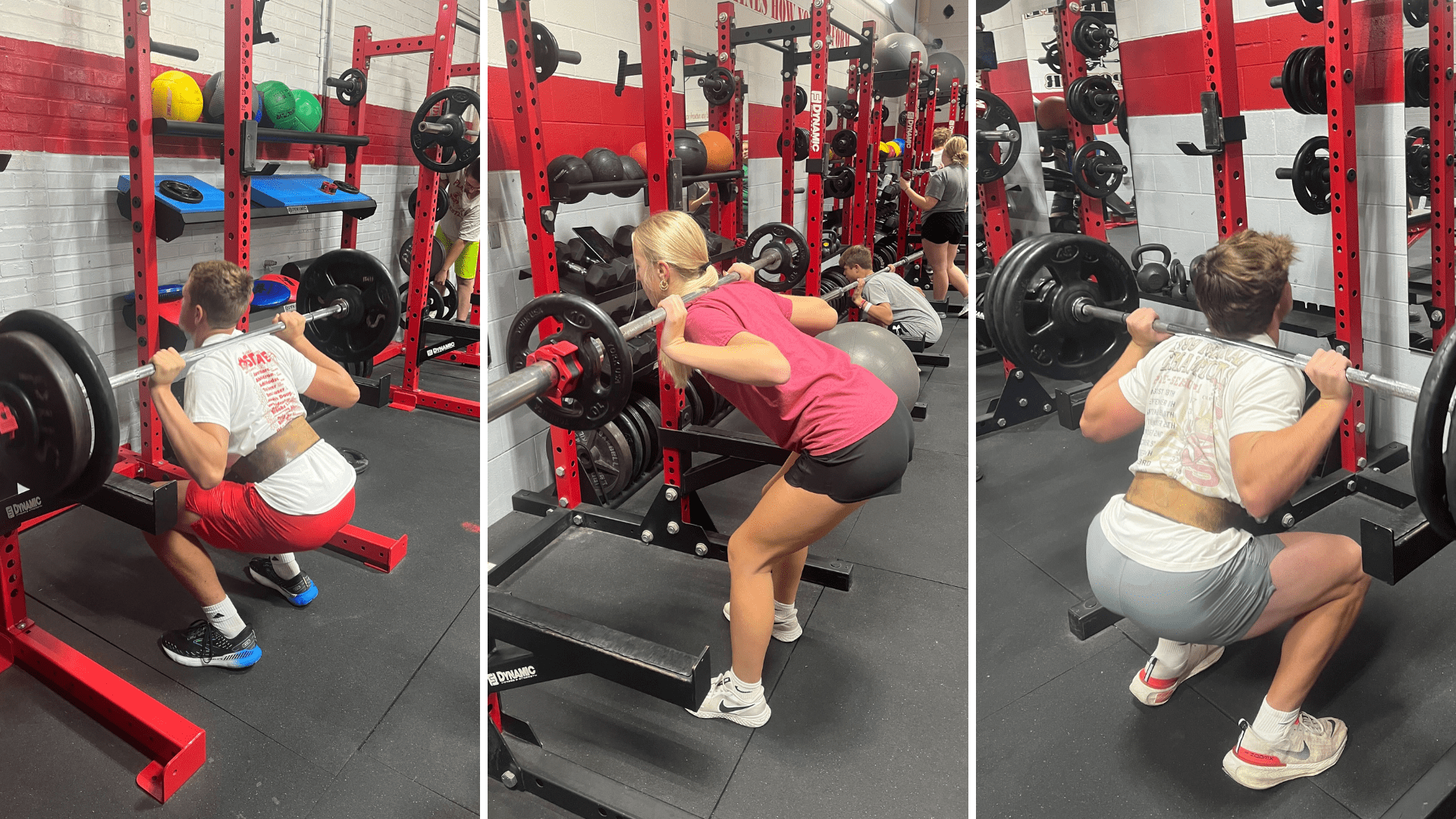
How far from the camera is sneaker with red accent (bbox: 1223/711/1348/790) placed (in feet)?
3.96

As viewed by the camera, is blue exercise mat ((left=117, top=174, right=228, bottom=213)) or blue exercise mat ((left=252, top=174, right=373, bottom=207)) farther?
blue exercise mat ((left=252, top=174, right=373, bottom=207))

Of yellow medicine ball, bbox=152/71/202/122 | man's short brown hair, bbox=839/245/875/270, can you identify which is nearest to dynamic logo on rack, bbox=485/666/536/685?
yellow medicine ball, bbox=152/71/202/122

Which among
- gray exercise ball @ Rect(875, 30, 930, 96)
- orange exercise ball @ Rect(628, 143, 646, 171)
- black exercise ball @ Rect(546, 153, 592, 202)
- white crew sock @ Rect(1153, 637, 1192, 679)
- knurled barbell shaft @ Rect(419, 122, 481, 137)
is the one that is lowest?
white crew sock @ Rect(1153, 637, 1192, 679)

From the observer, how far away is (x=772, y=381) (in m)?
1.37

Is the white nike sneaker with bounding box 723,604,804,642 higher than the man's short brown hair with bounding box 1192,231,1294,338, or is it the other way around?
the man's short brown hair with bounding box 1192,231,1294,338

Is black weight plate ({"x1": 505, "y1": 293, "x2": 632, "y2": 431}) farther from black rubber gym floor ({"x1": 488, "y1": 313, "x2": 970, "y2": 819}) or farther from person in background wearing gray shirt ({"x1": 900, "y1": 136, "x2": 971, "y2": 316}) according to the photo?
person in background wearing gray shirt ({"x1": 900, "y1": 136, "x2": 971, "y2": 316})

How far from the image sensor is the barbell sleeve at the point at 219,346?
98 centimetres

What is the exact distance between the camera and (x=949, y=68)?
5.58 meters

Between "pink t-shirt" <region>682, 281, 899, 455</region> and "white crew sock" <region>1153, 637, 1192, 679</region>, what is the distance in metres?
0.64

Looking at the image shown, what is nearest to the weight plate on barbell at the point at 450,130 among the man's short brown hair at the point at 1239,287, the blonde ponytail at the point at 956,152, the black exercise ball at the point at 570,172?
the black exercise ball at the point at 570,172

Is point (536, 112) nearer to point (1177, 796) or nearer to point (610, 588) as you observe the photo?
point (610, 588)

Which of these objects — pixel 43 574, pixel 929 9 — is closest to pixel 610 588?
pixel 43 574

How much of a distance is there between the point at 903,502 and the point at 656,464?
91 cm

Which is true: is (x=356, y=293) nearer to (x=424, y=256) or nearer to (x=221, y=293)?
(x=221, y=293)
